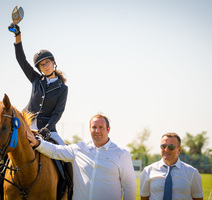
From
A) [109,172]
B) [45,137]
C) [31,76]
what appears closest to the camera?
[109,172]

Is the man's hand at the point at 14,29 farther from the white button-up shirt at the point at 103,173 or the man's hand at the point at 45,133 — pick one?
the white button-up shirt at the point at 103,173

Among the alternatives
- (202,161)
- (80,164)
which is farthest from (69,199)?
(202,161)

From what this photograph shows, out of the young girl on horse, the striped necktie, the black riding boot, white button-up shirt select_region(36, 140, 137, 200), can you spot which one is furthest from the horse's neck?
the striped necktie

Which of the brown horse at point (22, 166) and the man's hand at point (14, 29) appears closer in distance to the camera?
the brown horse at point (22, 166)

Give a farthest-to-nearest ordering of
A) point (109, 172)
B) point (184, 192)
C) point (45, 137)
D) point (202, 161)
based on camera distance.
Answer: point (202, 161), point (45, 137), point (109, 172), point (184, 192)

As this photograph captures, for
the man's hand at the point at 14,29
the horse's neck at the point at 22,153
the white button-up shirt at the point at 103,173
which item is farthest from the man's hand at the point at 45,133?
the man's hand at the point at 14,29

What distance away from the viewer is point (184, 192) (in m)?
4.38

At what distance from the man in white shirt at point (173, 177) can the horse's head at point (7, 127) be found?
1.90 metres

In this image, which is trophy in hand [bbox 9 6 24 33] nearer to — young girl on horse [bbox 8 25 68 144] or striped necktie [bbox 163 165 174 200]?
young girl on horse [bbox 8 25 68 144]

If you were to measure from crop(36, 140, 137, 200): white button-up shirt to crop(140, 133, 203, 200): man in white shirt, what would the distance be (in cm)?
25

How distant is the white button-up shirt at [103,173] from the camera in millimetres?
4645

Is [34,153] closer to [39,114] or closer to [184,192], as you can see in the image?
[39,114]

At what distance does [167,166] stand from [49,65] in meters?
3.16

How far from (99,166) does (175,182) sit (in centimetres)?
109
